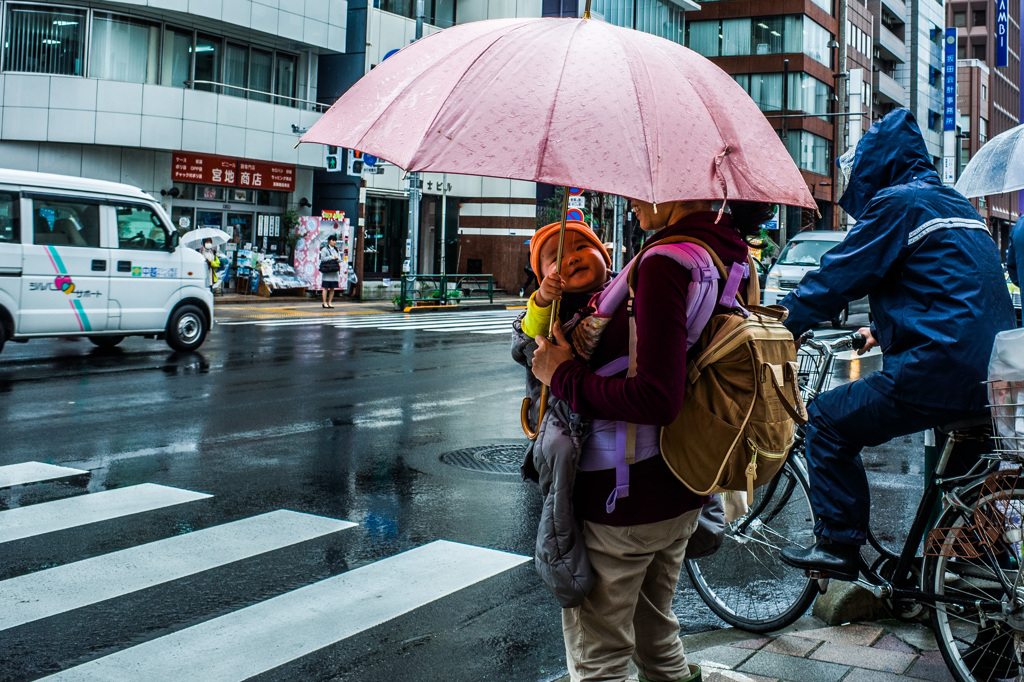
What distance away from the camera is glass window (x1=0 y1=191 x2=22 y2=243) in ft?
42.4

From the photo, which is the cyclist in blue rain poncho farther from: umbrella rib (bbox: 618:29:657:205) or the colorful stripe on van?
the colorful stripe on van

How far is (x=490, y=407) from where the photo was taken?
10.5m

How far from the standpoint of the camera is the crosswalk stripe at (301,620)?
3801 mm

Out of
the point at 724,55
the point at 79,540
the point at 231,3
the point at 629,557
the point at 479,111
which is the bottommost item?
the point at 79,540

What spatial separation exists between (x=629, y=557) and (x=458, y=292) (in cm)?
2696

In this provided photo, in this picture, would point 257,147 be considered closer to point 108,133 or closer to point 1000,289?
point 108,133

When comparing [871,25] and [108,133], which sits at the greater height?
[871,25]

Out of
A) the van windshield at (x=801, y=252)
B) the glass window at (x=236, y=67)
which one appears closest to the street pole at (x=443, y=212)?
the glass window at (x=236, y=67)

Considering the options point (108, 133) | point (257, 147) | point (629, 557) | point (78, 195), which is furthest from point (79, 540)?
point (257, 147)

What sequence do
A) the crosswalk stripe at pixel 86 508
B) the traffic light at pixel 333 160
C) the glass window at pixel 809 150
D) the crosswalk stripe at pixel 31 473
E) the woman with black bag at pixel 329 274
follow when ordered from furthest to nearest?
the glass window at pixel 809 150 → the traffic light at pixel 333 160 → the woman with black bag at pixel 329 274 → the crosswalk stripe at pixel 31 473 → the crosswalk stripe at pixel 86 508

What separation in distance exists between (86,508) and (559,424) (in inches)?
171

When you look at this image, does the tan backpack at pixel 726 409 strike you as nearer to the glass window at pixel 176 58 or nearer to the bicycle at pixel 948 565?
the bicycle at pixel 948 565

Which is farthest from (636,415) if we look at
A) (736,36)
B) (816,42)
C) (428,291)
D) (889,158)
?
(816,42)

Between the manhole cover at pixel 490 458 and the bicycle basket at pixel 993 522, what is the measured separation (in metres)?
4.27
